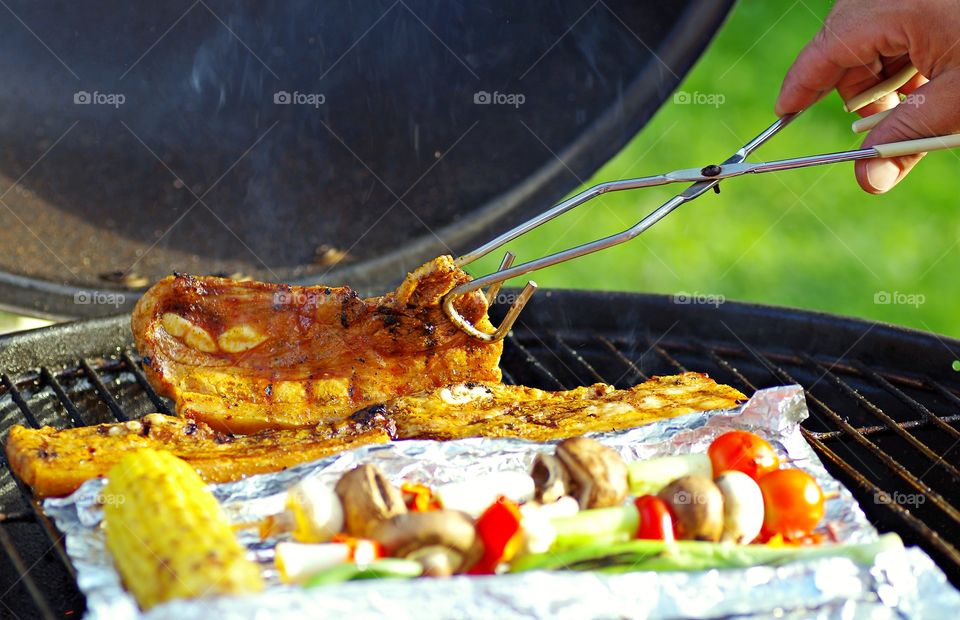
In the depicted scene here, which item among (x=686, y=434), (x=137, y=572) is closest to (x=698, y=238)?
(x=686, y=434)

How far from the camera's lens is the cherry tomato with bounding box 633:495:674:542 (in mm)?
2422

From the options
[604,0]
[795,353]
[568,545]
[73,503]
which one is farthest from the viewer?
[604,0]

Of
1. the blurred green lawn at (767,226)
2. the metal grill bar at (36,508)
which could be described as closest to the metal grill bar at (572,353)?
the metal grill bar at (36,508)

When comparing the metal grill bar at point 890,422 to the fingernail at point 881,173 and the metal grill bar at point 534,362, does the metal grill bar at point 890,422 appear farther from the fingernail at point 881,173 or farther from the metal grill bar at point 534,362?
the metal grill bar at point 534,362

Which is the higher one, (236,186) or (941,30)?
(941,30)

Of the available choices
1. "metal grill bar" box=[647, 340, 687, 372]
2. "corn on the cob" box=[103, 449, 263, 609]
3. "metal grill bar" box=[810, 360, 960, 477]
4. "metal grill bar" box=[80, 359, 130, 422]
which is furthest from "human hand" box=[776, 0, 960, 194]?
"metal grill bar" box=[80, 359, 130, 422]

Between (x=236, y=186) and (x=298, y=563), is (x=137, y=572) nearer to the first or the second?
(x=298, y=563)

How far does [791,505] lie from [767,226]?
5.29 meters

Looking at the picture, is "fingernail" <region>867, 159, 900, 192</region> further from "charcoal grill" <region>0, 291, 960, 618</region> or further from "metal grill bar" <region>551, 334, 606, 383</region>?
"metal grill bar" <region>551, 334, 606, 383</region>

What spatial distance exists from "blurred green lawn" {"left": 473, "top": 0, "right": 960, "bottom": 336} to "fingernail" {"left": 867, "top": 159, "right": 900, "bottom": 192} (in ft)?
11.0

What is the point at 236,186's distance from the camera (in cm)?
438

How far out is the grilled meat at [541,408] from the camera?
3.09m

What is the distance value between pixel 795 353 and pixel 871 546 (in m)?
1.64

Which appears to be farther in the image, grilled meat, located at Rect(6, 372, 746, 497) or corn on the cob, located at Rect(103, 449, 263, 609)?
grilled meat, located at Rect(6, 372, 746, 497)
